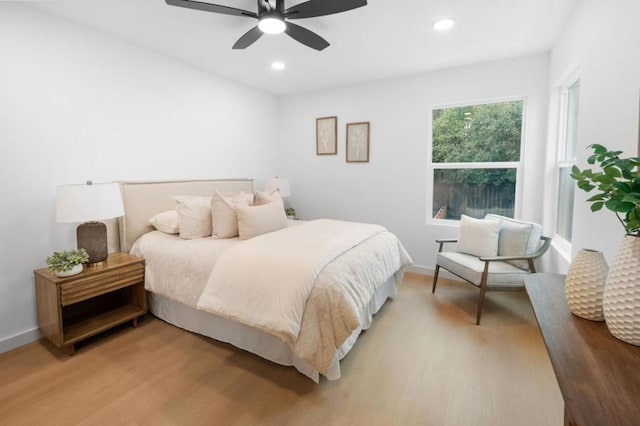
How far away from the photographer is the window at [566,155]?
8.82ft

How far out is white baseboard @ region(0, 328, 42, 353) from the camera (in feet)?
7.58

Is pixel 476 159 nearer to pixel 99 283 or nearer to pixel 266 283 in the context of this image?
pixel 266 283

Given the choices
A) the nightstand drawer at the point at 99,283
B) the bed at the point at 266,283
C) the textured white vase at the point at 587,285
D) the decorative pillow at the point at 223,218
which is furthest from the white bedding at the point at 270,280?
the textured white vase at the point at 587,285

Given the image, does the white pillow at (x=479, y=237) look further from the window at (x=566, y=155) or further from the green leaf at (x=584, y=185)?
the green leaf at (x=584, y=185)

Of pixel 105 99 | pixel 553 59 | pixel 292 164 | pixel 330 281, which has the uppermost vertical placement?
pixel 553 59

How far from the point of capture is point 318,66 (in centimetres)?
362

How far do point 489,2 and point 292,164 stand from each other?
3255 millimetres

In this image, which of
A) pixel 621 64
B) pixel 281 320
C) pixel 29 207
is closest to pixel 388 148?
pixel 621 64

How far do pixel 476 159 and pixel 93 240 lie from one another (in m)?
4.04

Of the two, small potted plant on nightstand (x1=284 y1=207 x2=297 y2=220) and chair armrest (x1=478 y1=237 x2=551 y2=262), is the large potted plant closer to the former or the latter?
chair armrest (x1=478 y1=237 x2=551 y2=262)

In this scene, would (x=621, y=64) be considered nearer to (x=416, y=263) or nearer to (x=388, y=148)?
(x=388, y=148)

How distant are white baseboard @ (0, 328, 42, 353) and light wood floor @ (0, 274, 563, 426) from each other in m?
0.08

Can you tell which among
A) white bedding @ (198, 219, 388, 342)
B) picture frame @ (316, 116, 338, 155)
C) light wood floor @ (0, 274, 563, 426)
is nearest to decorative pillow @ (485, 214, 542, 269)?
light wood floor @ (0, 274, 563, 426)

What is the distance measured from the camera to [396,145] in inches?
160
